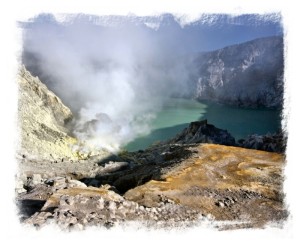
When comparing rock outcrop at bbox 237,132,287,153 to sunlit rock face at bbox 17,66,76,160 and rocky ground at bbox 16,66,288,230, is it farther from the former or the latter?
sunlit rock face at bbox 17,66,76,160

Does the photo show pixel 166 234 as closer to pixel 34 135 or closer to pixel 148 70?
pixel 34 135

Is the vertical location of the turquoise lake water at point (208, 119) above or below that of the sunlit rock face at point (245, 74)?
below

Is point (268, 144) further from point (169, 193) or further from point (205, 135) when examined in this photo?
point (169, 193)

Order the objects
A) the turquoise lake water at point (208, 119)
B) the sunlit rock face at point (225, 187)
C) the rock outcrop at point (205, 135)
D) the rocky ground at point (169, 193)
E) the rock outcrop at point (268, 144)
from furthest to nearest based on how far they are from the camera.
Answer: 1. the turquoise lake water at point (208, 119)
2. the rock outcrop at point (205, 135)
3. the rock outcrop at point (268, 144)
4. the sunlit rock face at point (225, 187)
5. the rocky ground at point (169, 193)

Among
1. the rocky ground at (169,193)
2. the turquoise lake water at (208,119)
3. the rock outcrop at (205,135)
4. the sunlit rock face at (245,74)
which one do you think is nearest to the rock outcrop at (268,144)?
the rocky ground at (169,193)

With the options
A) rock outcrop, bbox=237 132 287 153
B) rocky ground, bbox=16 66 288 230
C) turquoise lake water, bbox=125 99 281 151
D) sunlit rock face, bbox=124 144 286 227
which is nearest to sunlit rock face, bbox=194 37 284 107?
turquoise lake water, bbox=125 99 281 151

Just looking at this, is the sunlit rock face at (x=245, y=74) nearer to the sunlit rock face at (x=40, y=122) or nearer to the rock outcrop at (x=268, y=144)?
the sunlit rock face at (x=40, y=122)

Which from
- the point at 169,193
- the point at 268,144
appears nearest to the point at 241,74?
the point at 268,144
